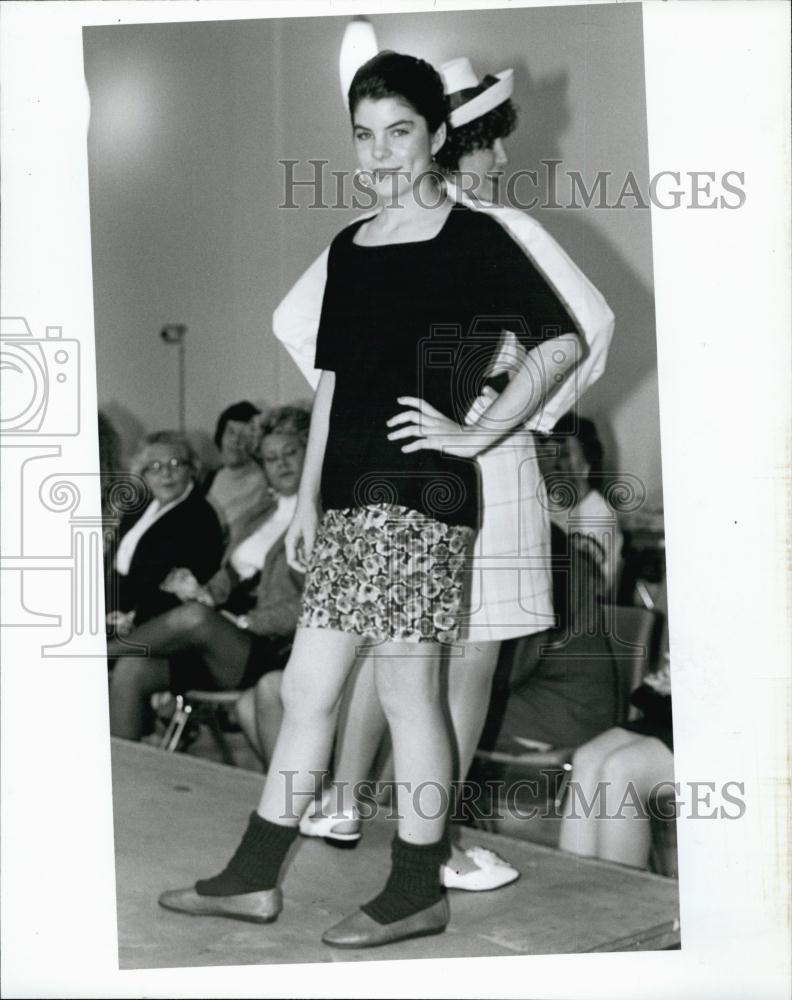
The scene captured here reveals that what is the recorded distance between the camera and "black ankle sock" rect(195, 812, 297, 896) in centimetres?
252

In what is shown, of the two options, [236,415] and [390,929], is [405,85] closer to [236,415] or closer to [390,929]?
[236,415]

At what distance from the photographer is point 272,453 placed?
8.54 feet

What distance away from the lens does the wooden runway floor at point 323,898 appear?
2521 mm

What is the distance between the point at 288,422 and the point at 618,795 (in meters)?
1.21

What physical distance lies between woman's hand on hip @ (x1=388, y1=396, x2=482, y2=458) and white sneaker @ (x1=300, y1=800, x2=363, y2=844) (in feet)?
2.90

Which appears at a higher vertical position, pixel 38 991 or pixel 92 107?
pixel 92 107

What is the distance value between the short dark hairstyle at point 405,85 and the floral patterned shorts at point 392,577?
3.12ft

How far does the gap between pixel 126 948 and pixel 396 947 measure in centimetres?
65

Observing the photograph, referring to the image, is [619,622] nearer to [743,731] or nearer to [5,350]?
[743,731]

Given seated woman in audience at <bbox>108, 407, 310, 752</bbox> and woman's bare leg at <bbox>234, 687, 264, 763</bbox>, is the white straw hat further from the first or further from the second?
woman's bare leg at <bbox>234, 687, 264, 763</bbox>

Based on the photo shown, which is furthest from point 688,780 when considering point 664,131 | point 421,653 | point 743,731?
point 664,131

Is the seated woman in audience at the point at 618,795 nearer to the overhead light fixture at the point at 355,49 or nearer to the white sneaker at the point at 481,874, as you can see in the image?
the white sneaker at the point at 481,874

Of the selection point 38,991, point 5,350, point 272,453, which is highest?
point 5,350

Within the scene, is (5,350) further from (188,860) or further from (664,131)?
(664,131)
